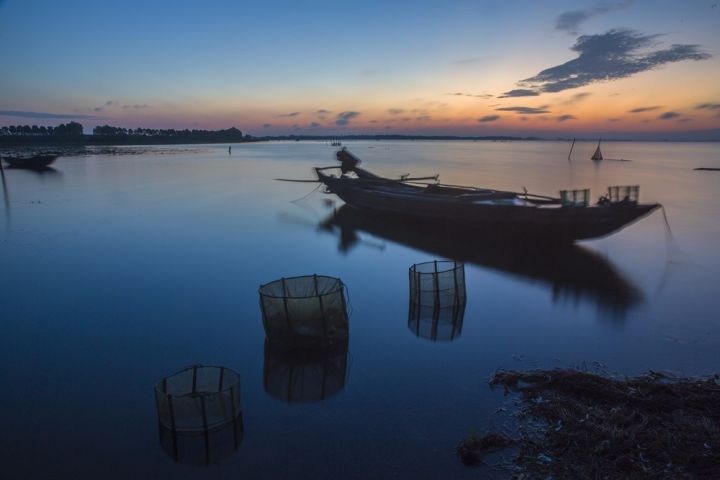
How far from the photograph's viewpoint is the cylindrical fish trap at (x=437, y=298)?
7.84 m

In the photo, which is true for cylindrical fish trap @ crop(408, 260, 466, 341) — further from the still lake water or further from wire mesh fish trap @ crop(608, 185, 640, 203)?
wire mesh fish trap @ crop(608, 185, 640, 203)

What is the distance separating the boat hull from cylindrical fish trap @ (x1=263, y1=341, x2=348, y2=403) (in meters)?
8.33

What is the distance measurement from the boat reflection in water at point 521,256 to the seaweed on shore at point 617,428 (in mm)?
3677

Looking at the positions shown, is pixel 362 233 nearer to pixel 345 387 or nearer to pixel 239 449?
pixel 345 387

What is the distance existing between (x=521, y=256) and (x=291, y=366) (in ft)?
27.8

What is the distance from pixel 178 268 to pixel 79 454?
23.1 ft

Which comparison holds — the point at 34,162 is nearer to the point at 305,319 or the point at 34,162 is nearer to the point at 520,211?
the point at 520,211

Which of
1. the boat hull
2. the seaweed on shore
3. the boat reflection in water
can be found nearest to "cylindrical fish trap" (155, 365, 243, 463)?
the seaweed on shore

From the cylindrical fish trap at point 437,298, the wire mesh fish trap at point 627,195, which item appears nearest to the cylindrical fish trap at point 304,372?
the cylindrical fish trap at point 437,298

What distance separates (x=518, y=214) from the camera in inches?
516

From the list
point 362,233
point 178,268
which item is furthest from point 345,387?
point 362,233

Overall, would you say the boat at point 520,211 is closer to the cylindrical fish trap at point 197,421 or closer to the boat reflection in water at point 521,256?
the boat reflection in water at point 521,256

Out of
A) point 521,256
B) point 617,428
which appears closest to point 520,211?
point 521,256

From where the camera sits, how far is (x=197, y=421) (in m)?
4.65
